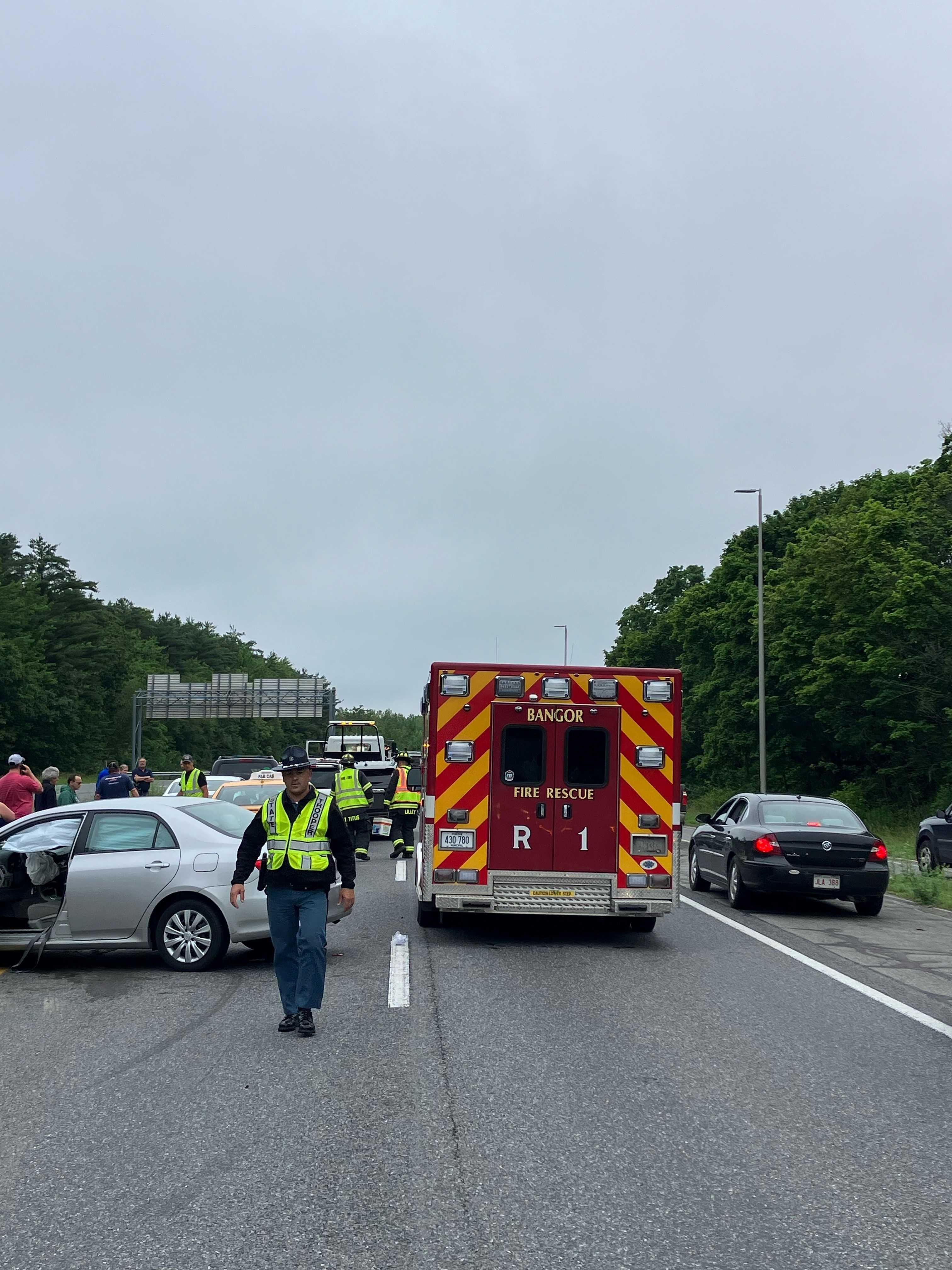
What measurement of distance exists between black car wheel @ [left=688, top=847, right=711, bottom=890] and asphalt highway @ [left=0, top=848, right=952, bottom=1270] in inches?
323

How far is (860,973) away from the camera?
36.9ft

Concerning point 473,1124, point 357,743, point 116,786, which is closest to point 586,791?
point 473,1124

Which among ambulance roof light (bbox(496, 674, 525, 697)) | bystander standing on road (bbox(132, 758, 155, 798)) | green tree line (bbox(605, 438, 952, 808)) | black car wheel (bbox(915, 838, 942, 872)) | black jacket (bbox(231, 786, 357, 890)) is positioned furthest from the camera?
green tree line (bbox(605, 438, 952, 808))

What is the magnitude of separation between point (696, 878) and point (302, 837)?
463 inches

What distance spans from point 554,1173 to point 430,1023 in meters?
3.34

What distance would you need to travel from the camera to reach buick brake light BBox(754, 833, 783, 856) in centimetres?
1579

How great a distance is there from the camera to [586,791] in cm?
1278

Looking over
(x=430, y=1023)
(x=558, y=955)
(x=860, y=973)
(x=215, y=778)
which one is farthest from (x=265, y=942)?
(x=215, y=778)

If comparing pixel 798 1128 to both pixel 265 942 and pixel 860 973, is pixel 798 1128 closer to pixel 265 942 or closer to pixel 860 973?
pixel 860 973

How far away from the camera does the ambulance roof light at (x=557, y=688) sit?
12836 millimetres

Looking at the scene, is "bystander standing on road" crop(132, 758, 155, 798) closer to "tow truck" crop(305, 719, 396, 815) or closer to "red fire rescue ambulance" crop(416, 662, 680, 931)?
"tow truck" crop(305, 719, 396, 815)

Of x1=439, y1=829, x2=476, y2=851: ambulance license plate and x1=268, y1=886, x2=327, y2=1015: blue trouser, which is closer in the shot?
x1=268, y1=886, x2=327, y2=1015: blue trouser

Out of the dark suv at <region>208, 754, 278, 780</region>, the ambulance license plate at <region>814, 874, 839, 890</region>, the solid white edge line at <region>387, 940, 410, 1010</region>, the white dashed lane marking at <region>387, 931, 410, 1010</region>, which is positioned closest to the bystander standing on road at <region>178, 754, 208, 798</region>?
the white dashed lane marking at <region>387, 931, 410, 1010</region>

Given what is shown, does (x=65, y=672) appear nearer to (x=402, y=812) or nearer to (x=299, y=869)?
(x=402, y=812)
